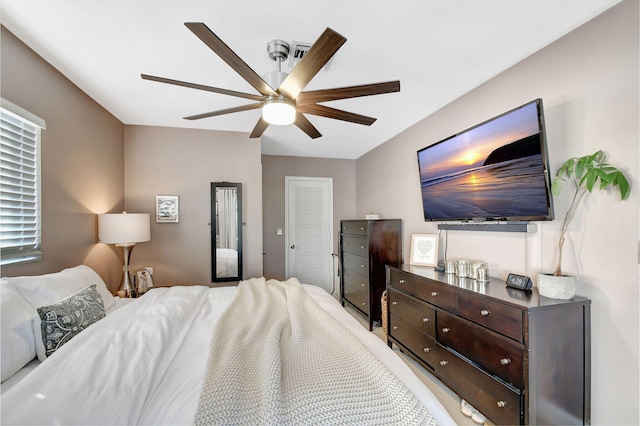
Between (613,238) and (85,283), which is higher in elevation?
(613,238)

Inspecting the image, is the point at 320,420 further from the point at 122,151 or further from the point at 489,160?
the point at 122,151

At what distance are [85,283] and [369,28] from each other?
8.16 feet

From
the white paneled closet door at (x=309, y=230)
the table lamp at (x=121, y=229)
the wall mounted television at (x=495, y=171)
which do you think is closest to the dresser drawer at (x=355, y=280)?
the white paneled closet door at (x=309, y=230)

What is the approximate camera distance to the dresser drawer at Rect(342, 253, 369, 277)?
347cm

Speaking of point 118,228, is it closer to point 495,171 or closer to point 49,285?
point 49,285

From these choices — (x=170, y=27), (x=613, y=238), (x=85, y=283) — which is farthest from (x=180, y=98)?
(x=613, y=238)

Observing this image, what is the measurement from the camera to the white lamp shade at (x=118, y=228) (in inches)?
100

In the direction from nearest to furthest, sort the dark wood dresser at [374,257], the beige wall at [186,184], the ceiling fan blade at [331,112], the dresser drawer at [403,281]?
the ceiling fan blade at [331,112] < the dresser drawer at [403,281] < the beige wall at [186,184] < the dark wood dresser at [374,257]

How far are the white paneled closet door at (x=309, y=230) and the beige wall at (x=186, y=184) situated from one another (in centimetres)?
117

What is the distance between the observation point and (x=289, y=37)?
1.69 m

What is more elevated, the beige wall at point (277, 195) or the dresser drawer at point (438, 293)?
the beige wall at point (277, 195)

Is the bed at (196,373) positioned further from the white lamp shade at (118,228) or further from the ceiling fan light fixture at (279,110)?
the ceiling fan light fixture at (279,110)

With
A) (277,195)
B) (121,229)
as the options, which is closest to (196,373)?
(121,229)

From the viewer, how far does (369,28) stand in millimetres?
1636
